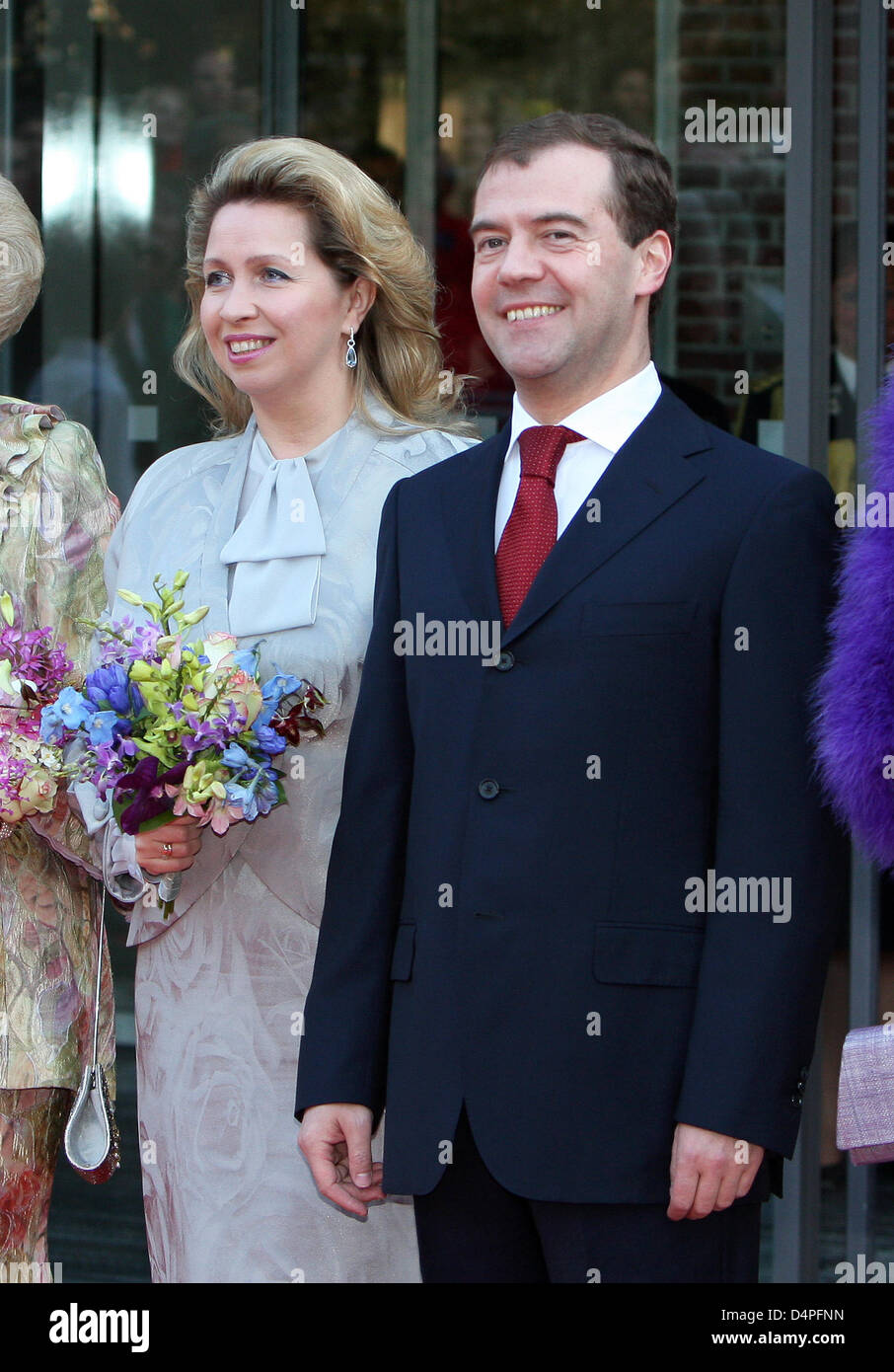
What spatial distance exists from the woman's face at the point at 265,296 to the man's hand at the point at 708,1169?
4.45 feet

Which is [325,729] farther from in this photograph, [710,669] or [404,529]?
[710,669]

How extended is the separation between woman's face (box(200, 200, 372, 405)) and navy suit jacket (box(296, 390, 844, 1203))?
665mm

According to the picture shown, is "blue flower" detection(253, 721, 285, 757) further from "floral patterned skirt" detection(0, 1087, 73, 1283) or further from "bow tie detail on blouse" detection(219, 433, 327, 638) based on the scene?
"floral patterned skirt" detection(0, 1087, 73, 1283)

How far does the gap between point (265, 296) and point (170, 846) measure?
0.86 meters

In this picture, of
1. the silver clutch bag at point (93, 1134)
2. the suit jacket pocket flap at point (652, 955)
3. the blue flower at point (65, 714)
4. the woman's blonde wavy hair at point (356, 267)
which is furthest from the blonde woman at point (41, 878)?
the suit jacket pocket flap at point (652, 955)

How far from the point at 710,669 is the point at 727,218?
3241mm

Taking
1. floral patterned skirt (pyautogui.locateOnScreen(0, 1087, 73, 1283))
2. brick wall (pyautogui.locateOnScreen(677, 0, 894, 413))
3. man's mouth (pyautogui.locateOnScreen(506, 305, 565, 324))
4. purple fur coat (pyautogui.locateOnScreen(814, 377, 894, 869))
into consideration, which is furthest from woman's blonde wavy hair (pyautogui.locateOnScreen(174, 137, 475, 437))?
brick wall (pyautogui.locateOnScreen(677, 0, 894, 413))

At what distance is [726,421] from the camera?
195 inches

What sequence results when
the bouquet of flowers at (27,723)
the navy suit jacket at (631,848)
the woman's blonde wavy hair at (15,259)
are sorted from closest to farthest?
the navy suit jacket at (631,848) → the bouquet of flowers at (27,723) → the woman's blonde wavy hair at (15,259)

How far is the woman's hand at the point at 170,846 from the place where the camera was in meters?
2.77

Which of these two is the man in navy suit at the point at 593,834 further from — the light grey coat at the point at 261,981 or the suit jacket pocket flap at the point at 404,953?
the light grey coat at the point at 261,981

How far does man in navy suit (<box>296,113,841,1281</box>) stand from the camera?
2328mm

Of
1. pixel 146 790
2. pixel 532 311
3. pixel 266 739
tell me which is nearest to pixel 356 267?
pixel 532 311
